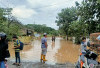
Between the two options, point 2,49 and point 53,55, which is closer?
point 2,49

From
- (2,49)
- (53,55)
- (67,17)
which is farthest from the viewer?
(67,17)

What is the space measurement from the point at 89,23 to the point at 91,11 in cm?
139

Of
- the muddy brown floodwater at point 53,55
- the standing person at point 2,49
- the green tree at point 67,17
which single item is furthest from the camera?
the green tree at point 67,17

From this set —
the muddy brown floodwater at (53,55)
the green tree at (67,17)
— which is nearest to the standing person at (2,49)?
the muddy brown floodwater at (53,55)

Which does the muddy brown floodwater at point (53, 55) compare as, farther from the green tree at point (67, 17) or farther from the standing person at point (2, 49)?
the green tree at point (67, 17)

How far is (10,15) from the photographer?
25703 mm

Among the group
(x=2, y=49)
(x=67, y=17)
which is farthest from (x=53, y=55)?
(x=67, y=17)

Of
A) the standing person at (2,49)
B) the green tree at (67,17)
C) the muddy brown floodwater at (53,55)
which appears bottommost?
the muddy brown floodwater at (53,55)

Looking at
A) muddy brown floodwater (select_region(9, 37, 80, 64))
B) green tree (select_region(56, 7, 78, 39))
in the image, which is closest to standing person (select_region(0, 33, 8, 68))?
muddy brown floodwater (select_region(9, 37, 80, 64))

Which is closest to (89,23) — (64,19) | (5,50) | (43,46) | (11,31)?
(43,46)

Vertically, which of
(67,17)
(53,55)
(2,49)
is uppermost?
(67,17)

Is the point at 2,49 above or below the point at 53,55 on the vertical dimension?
above

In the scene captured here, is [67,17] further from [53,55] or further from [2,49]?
[2,49]

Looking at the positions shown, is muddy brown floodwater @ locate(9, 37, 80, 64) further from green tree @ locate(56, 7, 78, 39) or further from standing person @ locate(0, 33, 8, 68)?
green tree @ locate(56, 7, 78, 39)
